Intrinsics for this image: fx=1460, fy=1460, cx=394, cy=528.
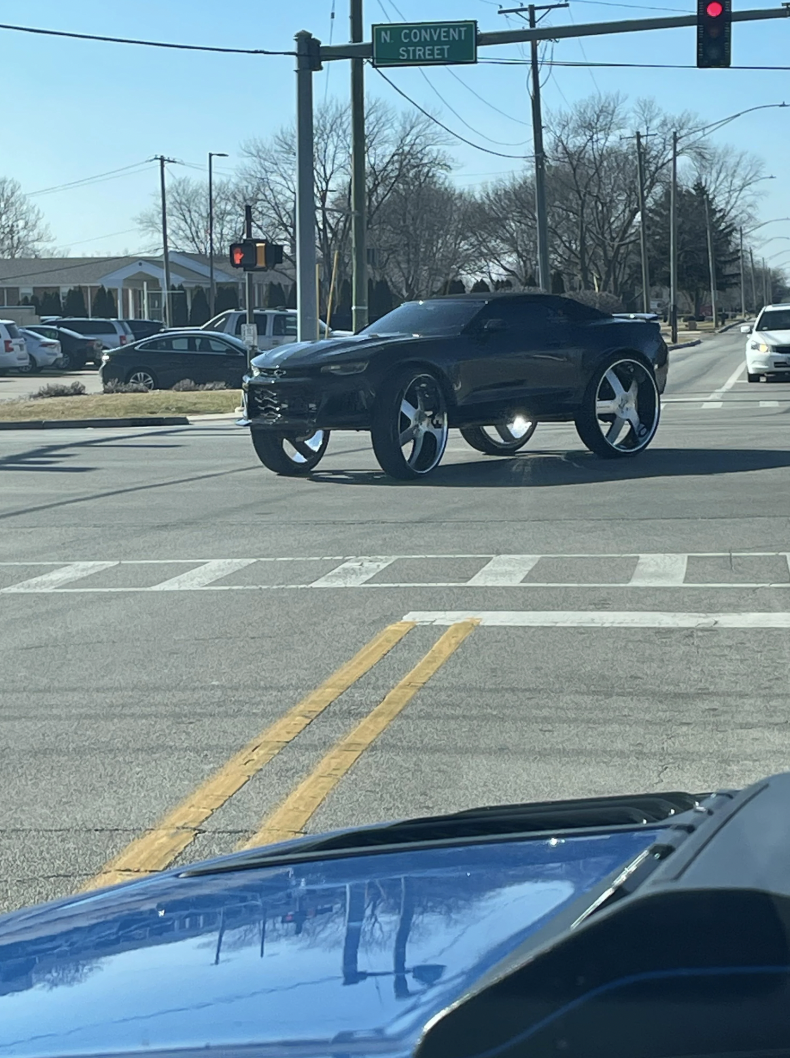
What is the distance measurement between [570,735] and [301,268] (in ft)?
62.7

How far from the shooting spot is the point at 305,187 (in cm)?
2416

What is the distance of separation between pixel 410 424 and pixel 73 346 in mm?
38789

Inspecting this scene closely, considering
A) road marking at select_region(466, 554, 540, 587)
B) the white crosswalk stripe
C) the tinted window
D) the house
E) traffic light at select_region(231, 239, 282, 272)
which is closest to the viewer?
the white crosswalk stripe

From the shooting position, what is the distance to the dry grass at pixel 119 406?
84.1ft

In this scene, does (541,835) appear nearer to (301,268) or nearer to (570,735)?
(570,735)

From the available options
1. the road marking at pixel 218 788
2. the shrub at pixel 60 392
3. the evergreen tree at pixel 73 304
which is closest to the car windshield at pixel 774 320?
the shrub at pixel 60 392

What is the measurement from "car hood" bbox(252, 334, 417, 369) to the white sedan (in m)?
18.4

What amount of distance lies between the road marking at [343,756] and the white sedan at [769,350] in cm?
2530

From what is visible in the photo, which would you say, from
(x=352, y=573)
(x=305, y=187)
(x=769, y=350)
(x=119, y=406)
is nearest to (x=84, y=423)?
(x=119, y=406)

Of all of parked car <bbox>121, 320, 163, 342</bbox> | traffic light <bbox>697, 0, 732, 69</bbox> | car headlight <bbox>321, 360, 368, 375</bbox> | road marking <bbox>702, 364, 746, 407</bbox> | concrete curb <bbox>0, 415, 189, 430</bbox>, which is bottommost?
concrete curb <bbox>0, 415, 189, 430</bbox>

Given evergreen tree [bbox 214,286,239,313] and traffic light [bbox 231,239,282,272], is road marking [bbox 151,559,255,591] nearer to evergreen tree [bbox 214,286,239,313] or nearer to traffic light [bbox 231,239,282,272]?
traffic light [bbox 231,239,282,272]

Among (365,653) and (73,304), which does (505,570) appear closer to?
(365,653)

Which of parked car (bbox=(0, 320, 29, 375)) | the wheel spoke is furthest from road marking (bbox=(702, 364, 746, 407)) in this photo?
parked car (bbox=(0, 320, 29, 375))

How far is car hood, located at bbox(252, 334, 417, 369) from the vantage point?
46.9ft
